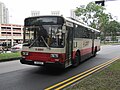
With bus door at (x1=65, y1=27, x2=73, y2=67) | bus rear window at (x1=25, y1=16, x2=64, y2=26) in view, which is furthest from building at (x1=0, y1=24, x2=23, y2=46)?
bus rear window at (x1=25, y1=16, x2=64, y2=26)

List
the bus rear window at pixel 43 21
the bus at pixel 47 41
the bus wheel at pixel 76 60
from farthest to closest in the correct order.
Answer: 1. the bus wheel at pixel 76 60
2. the bus rear window at pixel 43 21
3. the bus at pixel 47 41

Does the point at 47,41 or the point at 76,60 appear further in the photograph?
the point at 76,60

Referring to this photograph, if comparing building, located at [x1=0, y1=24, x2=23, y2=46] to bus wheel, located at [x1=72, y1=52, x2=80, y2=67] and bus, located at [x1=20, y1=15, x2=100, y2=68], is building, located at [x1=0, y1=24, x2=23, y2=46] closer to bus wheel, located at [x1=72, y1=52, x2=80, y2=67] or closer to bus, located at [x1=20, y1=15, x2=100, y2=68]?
bus wheel, located at [x1=72, y1=52, x2=80, y2=67]

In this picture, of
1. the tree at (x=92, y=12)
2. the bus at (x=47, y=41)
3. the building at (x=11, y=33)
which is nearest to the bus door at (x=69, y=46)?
the bus at (x=47, y=41)

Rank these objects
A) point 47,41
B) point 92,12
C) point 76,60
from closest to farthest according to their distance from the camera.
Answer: point 47,41 → point 76,60 → point 92,12

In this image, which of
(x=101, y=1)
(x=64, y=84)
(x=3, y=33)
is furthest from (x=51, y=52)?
(x=3, y=33)

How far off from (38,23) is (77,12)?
53.9 meters

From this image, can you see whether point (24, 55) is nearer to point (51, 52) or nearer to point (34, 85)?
point (51, 52)

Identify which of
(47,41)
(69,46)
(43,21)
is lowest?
(69,46)

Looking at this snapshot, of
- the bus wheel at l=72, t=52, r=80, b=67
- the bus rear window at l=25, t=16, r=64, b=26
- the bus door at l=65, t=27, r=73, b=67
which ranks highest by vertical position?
the bus rear window at l=25, t=16, r=64, b=26

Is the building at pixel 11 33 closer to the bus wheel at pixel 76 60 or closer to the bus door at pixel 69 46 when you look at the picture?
the bus wheel at pixel 76 60

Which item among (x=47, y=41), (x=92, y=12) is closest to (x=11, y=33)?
(x=92, y=12)

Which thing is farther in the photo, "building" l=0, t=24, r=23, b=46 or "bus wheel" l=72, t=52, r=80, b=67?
"building" l=0, t=24, r=23, b=46

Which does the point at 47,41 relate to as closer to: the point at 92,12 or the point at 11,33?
the point at 92,12
